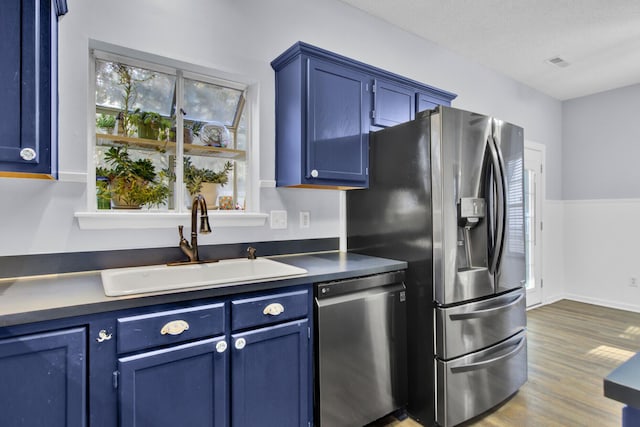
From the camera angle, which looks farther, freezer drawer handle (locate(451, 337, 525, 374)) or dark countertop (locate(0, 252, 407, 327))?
freezer drawer handle (locate(451, 337, 525, 374))

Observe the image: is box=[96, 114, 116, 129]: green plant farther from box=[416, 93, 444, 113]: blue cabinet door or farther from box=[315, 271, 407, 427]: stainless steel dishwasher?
box=[416, 93, 444, 113]: blue cabinet door

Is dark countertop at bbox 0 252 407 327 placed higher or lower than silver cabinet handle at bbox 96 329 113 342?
higher

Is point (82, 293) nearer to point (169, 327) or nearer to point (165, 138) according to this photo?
point (169, 327)

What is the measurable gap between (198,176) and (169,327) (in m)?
1.13

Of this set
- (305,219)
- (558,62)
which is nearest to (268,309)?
(305,219)

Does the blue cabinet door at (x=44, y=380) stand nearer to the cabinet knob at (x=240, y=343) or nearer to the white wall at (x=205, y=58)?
the cabinet knob at (x=240, y=343)

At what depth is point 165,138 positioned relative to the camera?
2096 millimetres

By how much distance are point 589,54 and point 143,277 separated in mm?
4359

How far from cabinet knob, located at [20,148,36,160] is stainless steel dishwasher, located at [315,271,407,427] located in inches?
50.1

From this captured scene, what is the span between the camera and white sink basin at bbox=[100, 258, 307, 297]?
5.01 feet

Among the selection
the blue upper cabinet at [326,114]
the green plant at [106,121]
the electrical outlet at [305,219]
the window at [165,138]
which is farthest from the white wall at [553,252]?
the green plant at [106,121]

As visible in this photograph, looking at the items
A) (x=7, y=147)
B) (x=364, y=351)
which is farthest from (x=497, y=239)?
(x=7, y=147)

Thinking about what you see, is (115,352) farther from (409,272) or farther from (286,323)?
(409,272)

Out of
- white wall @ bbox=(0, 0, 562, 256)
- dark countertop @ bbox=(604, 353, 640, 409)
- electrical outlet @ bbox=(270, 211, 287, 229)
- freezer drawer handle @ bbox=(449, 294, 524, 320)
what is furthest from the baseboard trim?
dark countertop @ bbox=(604, 353, 640, 409)
